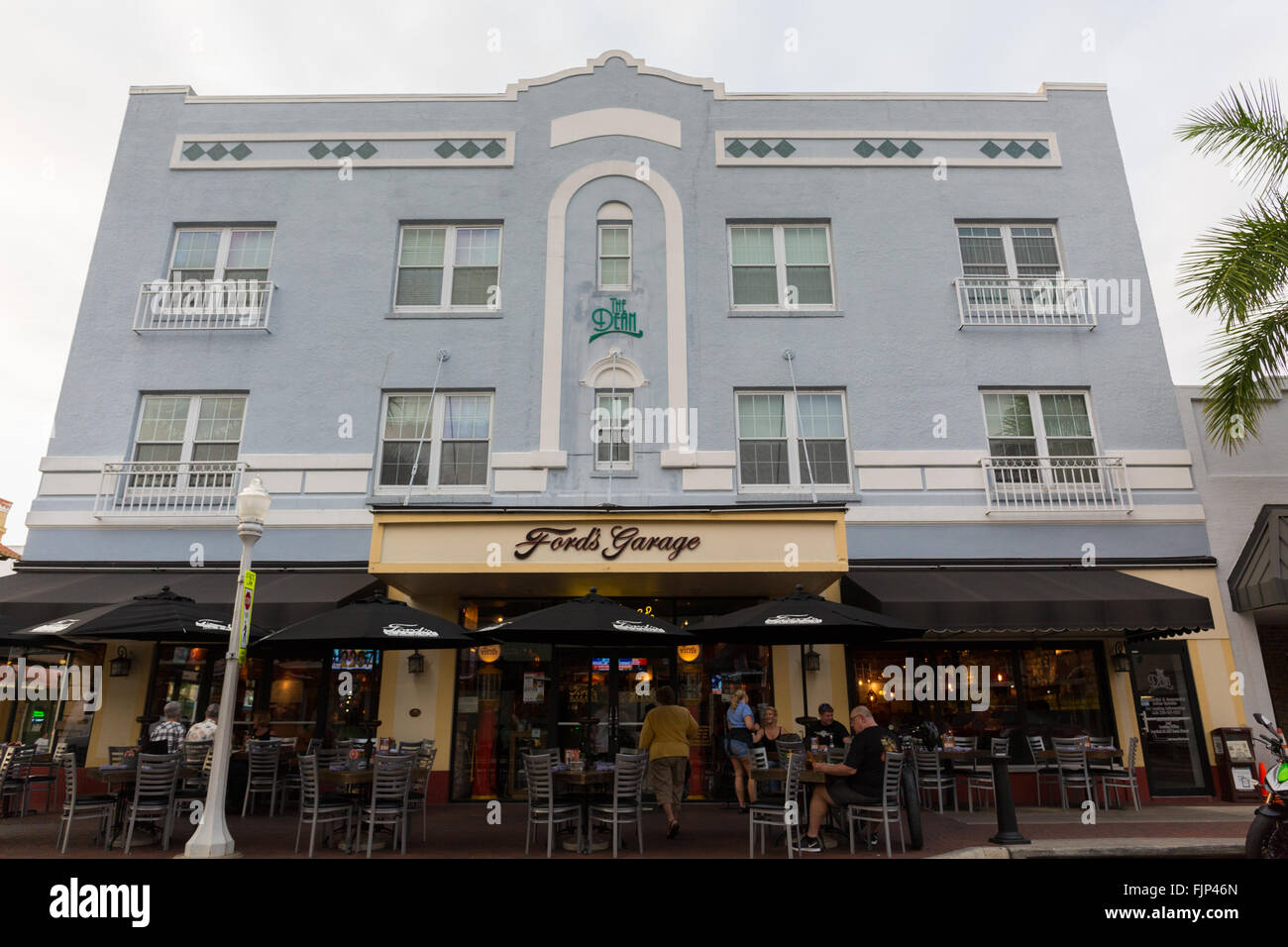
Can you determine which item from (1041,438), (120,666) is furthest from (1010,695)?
(120,666)

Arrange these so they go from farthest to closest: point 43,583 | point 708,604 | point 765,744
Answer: point 708,604 < point 43,583 < point 765,744

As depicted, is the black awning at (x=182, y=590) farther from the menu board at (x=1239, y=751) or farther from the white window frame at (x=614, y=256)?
the menu board at (x=1239, y=751)

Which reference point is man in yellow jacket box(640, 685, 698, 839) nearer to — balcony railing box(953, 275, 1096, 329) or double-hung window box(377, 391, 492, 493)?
double-hung window box(377, 391, 492, 493)

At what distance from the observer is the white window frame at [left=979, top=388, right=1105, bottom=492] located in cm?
1434

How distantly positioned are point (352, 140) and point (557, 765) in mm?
13238

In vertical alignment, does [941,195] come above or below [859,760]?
above

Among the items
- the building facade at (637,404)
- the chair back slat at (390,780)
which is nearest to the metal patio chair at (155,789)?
the chair back slat at (390,780)

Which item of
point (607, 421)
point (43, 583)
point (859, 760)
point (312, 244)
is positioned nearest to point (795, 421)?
point (607, 421)

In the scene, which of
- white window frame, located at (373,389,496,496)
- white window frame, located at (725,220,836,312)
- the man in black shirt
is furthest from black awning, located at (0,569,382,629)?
white window frame, located at (725,220,836,312)

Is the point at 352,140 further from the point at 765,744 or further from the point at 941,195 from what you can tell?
the point at 765,744

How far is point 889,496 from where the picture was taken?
14.2 meters

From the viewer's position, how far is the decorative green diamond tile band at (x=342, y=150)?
16.2m

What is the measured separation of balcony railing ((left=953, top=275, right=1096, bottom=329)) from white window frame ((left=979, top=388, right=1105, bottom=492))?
1.32m

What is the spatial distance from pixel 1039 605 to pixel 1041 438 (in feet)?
13.0
